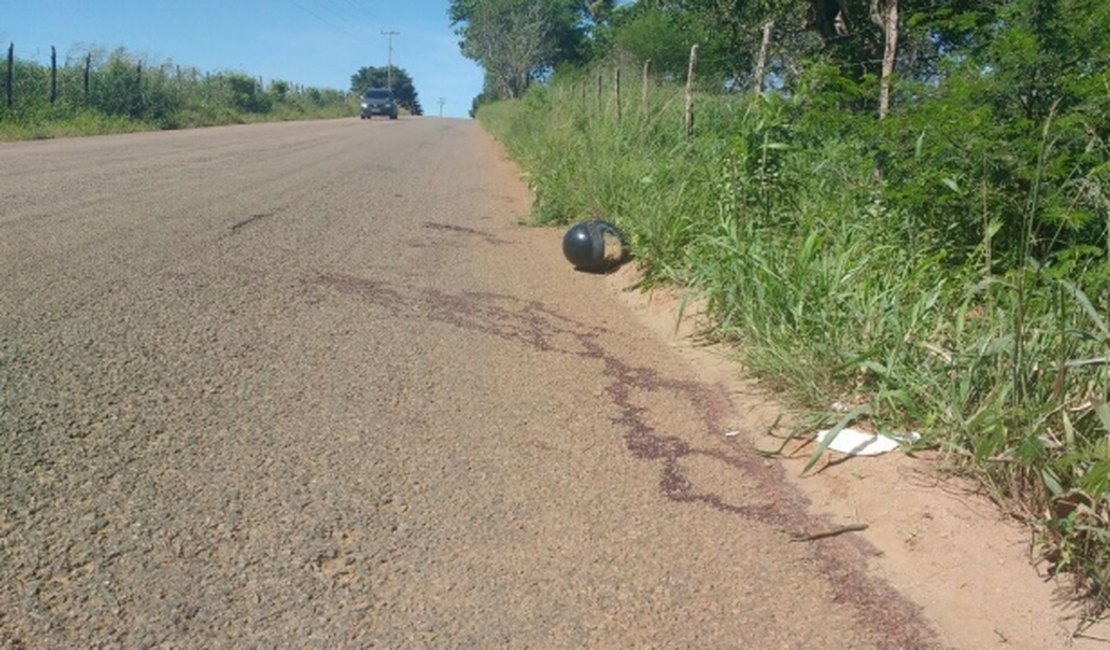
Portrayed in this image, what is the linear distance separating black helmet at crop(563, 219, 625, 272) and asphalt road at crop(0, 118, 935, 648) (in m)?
0.99

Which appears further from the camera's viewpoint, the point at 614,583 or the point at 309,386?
the point at 309,386

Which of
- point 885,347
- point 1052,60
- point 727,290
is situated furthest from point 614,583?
point 1052,60

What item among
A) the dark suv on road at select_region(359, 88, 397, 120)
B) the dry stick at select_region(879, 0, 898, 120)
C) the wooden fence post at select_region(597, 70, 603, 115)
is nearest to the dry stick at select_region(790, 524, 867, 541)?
the dry stick at select_region(879, 0, 898, 120)

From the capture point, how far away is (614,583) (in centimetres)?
313

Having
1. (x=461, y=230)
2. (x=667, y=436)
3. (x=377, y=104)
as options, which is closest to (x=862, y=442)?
(x=667, y=436)

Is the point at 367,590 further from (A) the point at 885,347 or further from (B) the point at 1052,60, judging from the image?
(B) the point at 1052,60

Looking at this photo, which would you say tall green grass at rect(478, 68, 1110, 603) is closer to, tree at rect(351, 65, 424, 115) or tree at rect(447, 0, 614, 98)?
tree at rect(447, 0, 614, 98)

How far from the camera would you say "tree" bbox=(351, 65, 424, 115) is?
113 m

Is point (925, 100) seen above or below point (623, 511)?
above

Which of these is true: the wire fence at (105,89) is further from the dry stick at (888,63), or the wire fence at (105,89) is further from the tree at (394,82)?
the tree at (394,82)

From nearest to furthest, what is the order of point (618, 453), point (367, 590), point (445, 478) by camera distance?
point (367, 590)
point (445, 478)
point (618, 453)

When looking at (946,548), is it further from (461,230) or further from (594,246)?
(461,230)

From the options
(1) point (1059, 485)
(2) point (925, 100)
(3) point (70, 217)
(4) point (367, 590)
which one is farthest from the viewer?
(3) point (70, 217)

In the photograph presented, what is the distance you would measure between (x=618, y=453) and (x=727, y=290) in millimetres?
1907
